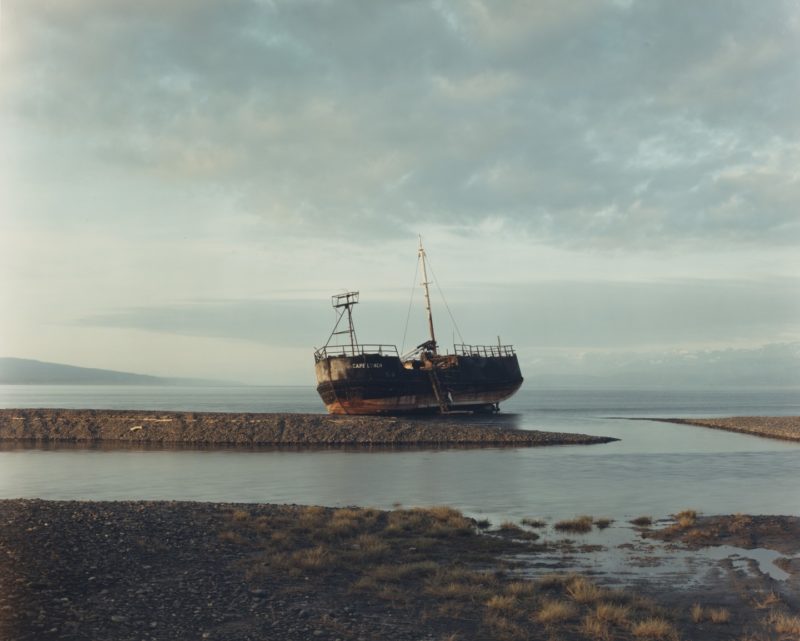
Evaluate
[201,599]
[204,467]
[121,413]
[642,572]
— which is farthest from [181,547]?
[121,413]

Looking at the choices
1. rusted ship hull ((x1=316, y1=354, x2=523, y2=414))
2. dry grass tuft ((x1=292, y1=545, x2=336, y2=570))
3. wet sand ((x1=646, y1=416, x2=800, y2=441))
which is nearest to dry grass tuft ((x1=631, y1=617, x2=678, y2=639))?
dry grass tuft ((x1=292, y1=545, x2=336, y2=570))

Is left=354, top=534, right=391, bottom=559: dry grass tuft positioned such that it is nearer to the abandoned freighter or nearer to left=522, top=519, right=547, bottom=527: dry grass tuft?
left=522, top=519, right=547, bottom=527: dry grass tuft

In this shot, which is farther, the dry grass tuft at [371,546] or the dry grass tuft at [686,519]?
the dry grass tuft at [686,519]

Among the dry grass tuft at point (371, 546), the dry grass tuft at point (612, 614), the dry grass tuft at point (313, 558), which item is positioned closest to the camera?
the dry grass tuft at point (612, 614)

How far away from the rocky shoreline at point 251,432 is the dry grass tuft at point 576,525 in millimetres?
26592

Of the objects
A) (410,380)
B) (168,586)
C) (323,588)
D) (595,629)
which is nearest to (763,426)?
(410,380)

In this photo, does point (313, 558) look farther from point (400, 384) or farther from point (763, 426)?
point (763, 426)

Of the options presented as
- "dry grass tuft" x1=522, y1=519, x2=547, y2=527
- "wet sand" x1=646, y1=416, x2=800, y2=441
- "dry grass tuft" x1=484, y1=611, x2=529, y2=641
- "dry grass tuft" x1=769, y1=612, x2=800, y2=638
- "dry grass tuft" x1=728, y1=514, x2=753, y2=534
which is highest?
"dry grass tuft" x1=484, y1=611, x2=529, y2=641

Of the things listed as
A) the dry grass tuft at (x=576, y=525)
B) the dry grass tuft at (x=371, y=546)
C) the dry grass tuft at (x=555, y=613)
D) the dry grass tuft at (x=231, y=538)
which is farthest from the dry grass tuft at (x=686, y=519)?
the dry grass tuft at (x=231, y=538)

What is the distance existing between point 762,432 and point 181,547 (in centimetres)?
5340

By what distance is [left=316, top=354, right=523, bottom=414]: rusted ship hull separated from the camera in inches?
2411

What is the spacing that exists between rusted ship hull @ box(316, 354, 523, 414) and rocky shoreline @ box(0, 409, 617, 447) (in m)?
8.39

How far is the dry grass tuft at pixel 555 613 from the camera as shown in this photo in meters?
11.1

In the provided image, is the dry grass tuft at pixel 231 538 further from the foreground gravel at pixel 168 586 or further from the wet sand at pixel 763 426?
the wet sand at pixel 763 426
